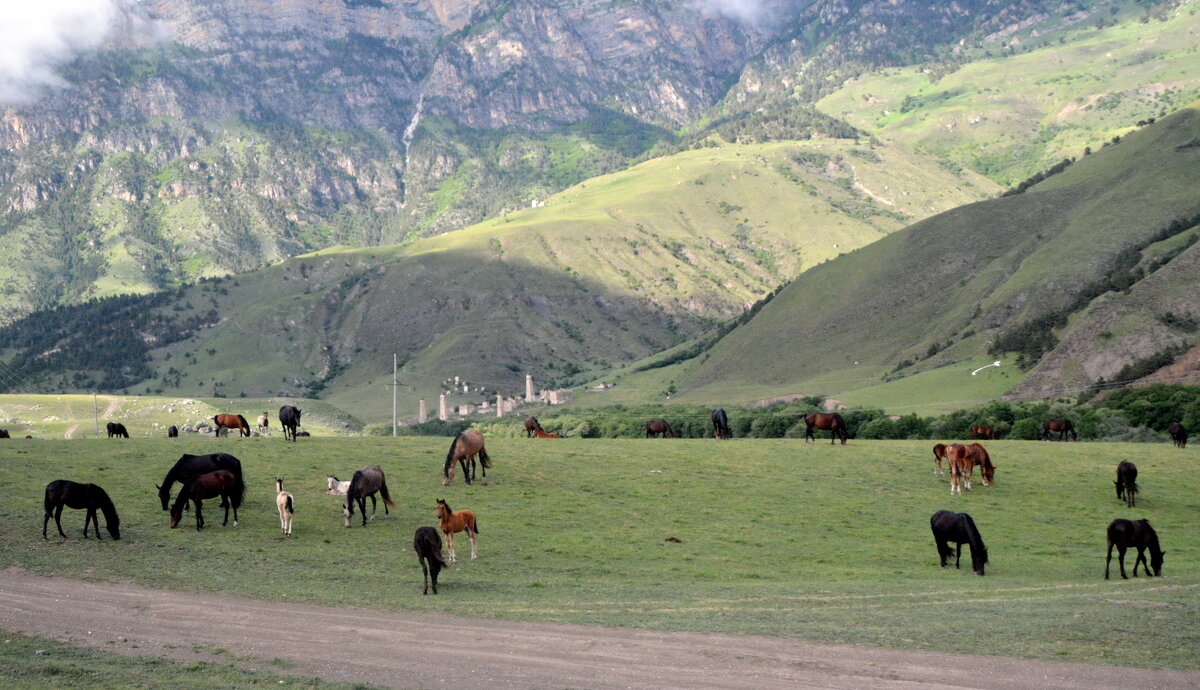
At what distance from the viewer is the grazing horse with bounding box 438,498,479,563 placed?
30.2m

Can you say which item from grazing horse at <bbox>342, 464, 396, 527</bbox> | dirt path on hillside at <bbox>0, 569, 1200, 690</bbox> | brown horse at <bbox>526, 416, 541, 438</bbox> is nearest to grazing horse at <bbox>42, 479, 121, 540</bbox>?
dirt path on hillside at <bbox>0, 569, 1200, 690</bbox>

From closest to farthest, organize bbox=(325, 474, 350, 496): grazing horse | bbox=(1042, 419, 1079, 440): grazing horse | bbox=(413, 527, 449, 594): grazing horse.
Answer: bbox=(413, 527, 449, 594): grazing horse < bbox=(325, 474, 350, 496): grazing horse < bbox=(1042, 419, 1079, 440): grazing horse

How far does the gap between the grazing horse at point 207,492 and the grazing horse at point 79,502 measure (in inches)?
74.9

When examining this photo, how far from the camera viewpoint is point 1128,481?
4119cm

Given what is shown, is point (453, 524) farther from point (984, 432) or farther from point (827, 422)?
point (984, 432)

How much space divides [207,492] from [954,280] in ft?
452

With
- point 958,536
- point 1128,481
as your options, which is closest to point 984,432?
point 1128,481

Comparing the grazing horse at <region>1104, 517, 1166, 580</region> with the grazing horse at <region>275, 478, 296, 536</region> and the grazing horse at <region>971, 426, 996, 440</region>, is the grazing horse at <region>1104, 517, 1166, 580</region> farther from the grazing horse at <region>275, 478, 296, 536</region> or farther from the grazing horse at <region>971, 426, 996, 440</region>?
the grazing horse at <region>971, 426, 996, 440</region>

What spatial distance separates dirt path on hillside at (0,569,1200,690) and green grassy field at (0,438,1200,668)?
1028 mm

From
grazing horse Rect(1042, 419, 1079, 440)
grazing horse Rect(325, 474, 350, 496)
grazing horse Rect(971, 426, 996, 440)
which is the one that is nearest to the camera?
grazing horse Rect(325, 474, 350, 496)

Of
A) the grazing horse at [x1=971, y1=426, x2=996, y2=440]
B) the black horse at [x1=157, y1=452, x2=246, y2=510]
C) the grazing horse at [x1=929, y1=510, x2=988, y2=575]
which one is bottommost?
the grazing horse at [x1=929, y1=510, x2=988, y2=575]

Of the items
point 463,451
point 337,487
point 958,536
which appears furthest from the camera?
point 463,451

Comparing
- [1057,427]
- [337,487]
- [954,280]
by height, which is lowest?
[337,487]

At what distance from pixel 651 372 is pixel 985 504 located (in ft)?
502
